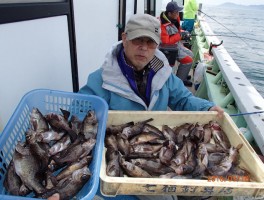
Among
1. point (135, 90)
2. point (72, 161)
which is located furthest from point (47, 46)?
point (72, 161)

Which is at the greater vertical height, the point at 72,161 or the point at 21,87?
the point at 21,87

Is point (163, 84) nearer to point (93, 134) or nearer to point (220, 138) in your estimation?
point (220, 138)

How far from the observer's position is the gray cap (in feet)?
6.39

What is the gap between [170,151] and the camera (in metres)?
1.80

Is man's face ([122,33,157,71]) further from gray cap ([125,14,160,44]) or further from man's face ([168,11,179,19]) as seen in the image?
man's face ([168,11,179,19])

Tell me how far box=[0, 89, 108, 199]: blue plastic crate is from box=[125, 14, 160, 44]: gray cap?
616 millimetres

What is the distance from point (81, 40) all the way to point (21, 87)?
4.40 ft

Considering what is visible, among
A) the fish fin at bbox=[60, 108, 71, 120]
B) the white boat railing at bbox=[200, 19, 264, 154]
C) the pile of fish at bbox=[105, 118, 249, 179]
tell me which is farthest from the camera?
the white boat railing at bbox=[200, 19, 264, 154]

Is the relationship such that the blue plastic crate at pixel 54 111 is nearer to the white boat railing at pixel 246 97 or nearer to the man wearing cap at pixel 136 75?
the man wearing cap at pixel 136 75

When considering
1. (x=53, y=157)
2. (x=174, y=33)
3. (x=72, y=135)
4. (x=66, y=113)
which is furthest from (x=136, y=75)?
(x=174, y=33)

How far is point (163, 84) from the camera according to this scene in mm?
2203

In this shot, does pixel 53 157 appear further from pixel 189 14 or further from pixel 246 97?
pixel 189 14

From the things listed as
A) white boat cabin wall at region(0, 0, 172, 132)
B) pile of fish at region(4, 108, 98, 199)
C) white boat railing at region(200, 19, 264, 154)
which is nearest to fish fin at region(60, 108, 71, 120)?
pile of fish at region(4, 108, 98, 199)

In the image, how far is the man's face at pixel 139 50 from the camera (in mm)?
2012
